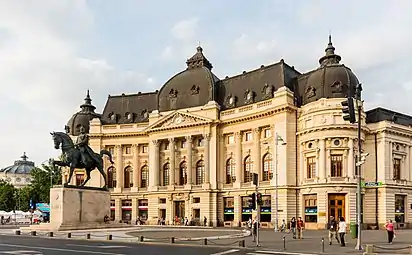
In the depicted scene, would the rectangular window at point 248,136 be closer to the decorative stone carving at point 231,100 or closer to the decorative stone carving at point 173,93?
the decorative stone carving at point 231,100

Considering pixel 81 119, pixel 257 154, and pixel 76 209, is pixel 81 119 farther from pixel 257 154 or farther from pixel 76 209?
pixel 76 209

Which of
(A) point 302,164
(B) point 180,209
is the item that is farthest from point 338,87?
(B) point 180,209

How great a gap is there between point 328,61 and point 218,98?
65.5 feet

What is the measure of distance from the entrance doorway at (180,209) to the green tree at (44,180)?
158ft

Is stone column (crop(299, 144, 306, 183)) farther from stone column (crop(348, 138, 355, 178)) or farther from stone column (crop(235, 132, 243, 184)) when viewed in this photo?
stone column (crop(235, 132, 243, 184))

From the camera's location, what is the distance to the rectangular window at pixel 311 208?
73.4 metres

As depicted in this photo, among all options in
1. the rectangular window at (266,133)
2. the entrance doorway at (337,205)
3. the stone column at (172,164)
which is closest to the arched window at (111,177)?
the stone column at (172,164)

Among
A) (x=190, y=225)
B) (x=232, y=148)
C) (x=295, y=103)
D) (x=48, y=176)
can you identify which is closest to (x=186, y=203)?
(x=190, y=225)

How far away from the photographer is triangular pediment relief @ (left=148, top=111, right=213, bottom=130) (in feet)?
291

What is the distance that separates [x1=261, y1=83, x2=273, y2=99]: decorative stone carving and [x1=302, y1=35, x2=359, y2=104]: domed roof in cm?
521

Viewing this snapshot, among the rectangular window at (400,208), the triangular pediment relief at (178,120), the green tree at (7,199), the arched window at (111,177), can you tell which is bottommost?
the green tree at (7,199)

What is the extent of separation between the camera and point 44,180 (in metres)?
132

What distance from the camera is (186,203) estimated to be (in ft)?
296

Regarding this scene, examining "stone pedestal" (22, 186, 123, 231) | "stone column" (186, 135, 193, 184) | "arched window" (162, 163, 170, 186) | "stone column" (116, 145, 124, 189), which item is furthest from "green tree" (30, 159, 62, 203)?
"stone pedestal" (22, 186, 123, 231)
